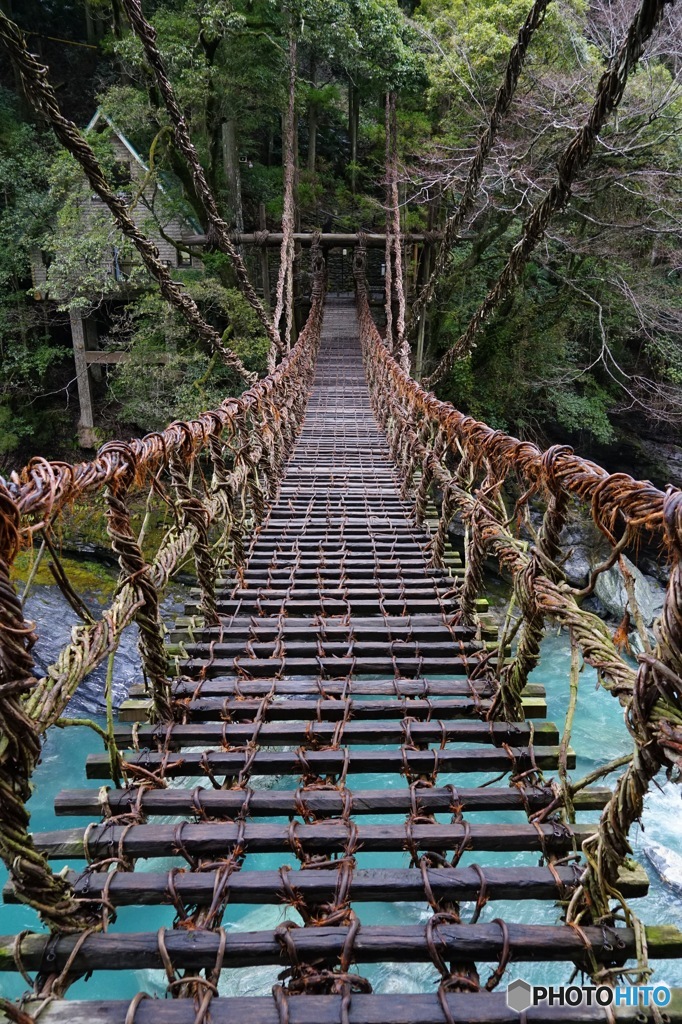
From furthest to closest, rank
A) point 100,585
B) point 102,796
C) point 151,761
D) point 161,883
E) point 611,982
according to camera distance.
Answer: point 100,585 < point 151,761 < point 102,796 < point 161,883 < point 611,982

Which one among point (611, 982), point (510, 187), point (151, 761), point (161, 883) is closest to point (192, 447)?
point (151, 761)

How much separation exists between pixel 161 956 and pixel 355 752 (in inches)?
24.2

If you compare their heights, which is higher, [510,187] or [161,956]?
[510,187]

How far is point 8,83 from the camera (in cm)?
1010

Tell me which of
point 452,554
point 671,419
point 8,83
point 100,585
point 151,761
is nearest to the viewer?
point 151,761

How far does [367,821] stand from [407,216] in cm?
1004

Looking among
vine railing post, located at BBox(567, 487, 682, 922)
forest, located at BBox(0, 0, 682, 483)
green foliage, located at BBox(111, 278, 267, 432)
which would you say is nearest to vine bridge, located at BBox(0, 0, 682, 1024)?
vine railing post, located at BBox(567, 487, 682, 922)

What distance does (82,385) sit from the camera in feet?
29.6

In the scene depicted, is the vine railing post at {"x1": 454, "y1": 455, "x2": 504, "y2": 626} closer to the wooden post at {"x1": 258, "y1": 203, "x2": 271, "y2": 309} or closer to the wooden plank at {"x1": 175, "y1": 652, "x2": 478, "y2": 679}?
the wooden plank at {"x1": 175, "y1": 652, "x2": 478, "y2": 679}

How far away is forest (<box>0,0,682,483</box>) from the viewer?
256 inches

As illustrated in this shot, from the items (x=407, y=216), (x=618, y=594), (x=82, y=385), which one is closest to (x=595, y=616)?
(x=618, y=594)

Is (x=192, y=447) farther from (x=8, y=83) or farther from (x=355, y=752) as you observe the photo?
(x=8, y=83)

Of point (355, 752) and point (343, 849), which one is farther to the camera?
point (355, 752)

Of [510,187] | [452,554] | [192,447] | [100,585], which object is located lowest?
[100,585]
